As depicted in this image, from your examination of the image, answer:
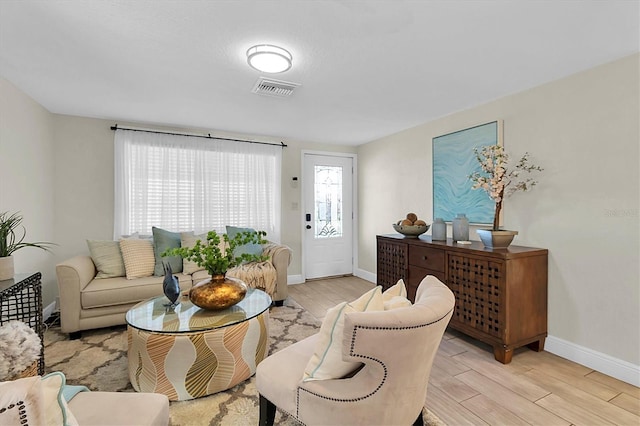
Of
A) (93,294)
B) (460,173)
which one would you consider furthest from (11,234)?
(460,173)

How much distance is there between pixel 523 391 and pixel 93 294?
3472 mm

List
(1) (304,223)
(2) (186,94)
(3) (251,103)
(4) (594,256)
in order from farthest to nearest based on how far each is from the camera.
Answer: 1. (1) (304,223)
2. (3) (251,103)
3. (2) (186,94)
4. (4) (594,256)

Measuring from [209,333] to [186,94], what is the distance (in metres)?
2.16

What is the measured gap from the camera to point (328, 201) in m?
5.06

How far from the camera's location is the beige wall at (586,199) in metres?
2.14

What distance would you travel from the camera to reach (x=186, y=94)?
2.87 metres

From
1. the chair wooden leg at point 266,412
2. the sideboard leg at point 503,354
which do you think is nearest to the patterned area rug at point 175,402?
the chair wooden leg at point 266,412

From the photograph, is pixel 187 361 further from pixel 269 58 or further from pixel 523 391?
pixel 523 391

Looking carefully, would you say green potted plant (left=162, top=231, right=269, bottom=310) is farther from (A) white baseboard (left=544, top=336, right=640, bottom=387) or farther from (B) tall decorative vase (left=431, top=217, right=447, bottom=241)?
(A) white baseboard (left=544, top=336, right=640, bottom=387)

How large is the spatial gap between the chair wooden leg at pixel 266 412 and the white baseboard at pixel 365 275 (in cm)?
340

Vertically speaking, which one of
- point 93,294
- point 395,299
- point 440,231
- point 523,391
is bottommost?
point 523,391

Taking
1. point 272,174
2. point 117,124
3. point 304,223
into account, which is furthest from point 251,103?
point 304,223

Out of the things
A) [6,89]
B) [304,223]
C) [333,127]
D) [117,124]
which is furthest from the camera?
[304,223]

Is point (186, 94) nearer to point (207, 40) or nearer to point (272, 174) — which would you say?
point (207, 40)
